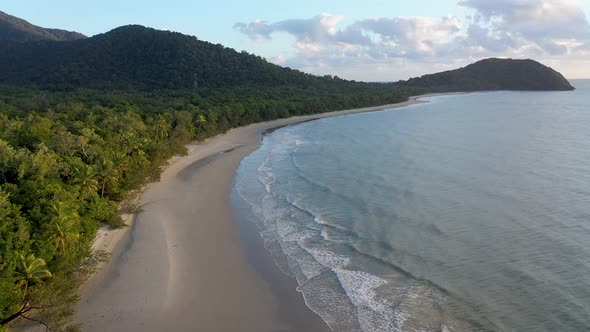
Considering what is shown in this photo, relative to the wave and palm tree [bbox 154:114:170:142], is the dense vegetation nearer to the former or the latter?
palm tree [bbox 154:114:170:142]

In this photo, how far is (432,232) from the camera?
2398 cm

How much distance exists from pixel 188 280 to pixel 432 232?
1274 cm

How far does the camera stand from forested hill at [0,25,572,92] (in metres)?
111

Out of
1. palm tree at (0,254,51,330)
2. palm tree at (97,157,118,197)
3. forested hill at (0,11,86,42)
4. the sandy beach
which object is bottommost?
the sandy beach

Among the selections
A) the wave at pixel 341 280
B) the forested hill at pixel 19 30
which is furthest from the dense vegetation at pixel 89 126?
Answer: the forested hill at pixel 19 30

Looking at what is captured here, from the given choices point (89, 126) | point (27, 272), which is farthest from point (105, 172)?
point (89, 126)

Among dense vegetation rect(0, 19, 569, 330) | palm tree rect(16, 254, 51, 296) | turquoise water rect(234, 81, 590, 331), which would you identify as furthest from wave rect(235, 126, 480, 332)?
palm tree rect(16, 254, 51, 296)

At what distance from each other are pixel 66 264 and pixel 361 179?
913 inches

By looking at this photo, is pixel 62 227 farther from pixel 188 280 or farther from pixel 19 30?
pixel 19 30

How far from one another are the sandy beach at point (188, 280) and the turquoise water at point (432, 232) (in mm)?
1196

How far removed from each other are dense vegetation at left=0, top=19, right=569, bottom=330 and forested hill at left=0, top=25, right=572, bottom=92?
31 cm

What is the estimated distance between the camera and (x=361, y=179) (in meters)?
35.6

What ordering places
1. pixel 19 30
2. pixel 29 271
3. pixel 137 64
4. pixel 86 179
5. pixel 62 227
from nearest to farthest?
pixel 29 271 → pixel 62 227 → pixel 86 179 → pixel 137 64 → pixel 19 30

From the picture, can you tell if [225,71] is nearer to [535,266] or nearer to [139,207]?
[139,207]
